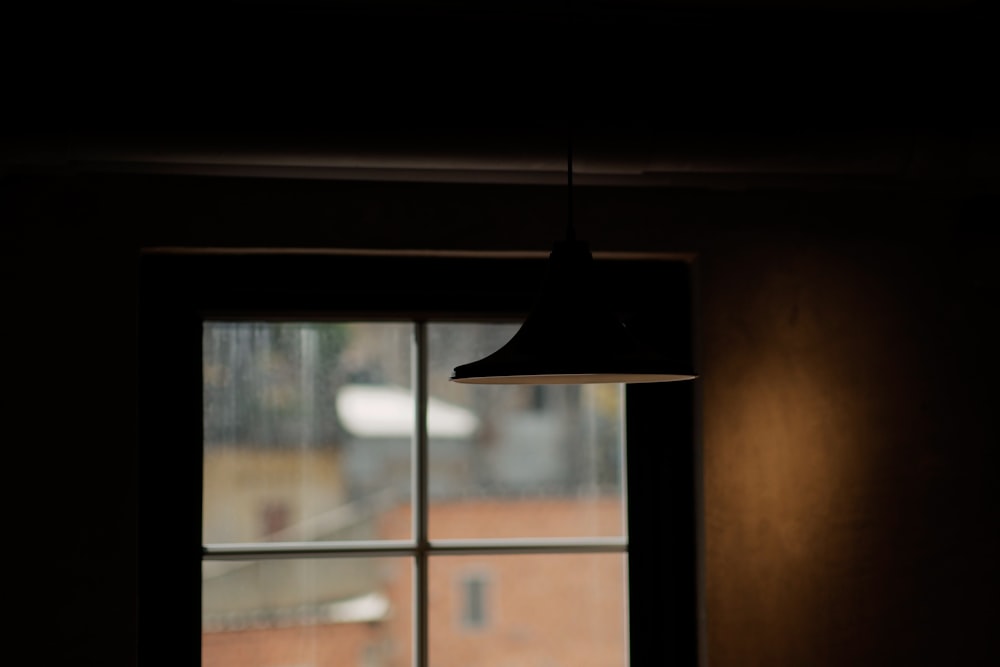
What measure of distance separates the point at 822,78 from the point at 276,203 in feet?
5.03

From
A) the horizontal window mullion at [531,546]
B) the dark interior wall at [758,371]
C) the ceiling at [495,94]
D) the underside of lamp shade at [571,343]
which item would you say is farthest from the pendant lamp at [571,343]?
the horizontal window mullion at [531,546]

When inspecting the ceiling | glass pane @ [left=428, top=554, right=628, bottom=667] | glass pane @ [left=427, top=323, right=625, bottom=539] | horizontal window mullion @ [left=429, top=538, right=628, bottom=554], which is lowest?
glass pane @ [left=428, top=554, right=628, bottom=667]

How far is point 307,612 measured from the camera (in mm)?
3307

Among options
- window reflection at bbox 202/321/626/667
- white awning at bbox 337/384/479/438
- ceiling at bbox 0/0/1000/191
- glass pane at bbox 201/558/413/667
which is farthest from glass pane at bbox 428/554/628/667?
ceiling at bbox 0/0/1000/191

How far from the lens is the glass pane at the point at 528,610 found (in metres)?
3.35

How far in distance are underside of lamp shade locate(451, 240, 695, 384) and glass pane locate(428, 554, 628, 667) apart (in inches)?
52.4

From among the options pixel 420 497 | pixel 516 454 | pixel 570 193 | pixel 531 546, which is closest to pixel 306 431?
pixel 420 497

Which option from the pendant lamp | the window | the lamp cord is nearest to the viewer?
the pendant lamp

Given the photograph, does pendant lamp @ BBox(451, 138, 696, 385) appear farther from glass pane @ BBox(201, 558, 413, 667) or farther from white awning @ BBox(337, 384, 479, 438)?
glass pane @ BBox(201, 558, 413, 667)

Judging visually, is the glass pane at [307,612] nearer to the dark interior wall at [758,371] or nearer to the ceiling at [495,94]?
the dark interior wall at [758,371]

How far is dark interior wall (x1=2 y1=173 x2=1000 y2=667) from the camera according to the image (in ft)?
10.3

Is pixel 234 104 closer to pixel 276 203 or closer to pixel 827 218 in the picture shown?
pixel 276 203

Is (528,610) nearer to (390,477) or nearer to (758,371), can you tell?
(390,477)

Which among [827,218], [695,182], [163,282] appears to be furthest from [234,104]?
[827,218]
